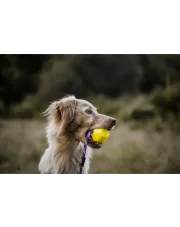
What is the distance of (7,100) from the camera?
13.1 feet

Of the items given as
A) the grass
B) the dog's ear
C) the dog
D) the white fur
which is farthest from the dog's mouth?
the grass

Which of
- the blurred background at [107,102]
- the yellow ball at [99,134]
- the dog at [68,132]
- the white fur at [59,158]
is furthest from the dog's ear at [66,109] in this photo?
the blurred background at [107,102]

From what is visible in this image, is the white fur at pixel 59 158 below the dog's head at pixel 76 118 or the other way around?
below

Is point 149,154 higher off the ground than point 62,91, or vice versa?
point 62,91

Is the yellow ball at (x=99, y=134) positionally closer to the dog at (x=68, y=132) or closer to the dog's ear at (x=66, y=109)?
the dog at (x=68, y=132)

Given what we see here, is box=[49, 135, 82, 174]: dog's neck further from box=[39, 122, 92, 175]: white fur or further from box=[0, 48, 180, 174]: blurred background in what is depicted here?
box=[0, 48, 180, 174]: blurred background

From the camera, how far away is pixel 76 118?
132 inches

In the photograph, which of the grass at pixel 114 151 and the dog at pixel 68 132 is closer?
the dog at pixel 68 132

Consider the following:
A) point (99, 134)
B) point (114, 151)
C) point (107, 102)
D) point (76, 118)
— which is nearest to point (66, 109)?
point (76, 118)

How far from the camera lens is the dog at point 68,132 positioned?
3322 mm

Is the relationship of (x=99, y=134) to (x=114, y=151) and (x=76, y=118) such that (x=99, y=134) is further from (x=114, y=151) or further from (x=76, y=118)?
(x=114, y=151)
